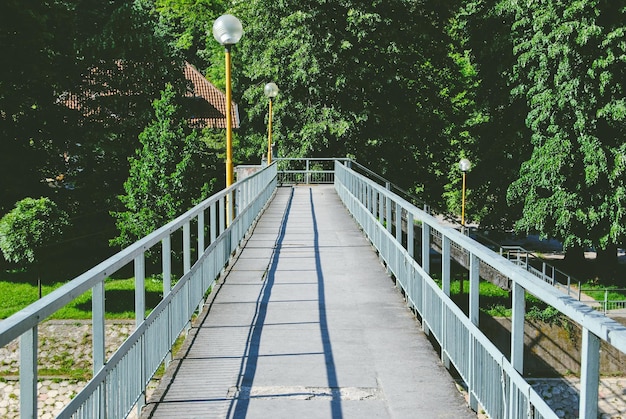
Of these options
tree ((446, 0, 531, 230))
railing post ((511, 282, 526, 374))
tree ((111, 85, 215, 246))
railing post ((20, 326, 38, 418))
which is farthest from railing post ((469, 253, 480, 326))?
tree ((111, 85, 215, 246))

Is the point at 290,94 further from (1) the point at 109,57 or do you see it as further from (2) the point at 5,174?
(2) the point at 5,174

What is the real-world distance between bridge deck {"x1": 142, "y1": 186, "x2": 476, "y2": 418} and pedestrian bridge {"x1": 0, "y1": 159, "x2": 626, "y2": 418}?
0.02 metres

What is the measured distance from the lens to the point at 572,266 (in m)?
35.2

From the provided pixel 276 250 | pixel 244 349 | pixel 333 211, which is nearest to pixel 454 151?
pixel 333 211

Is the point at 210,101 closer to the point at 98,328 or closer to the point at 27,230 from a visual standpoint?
the point at 27,230

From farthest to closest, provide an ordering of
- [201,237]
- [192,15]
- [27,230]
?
[192,15] → [27,230] → [201,237]

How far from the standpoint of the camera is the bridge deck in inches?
232

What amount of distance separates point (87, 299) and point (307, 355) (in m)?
27.9

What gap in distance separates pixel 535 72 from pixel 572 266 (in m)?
10.1

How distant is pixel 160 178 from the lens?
118ft

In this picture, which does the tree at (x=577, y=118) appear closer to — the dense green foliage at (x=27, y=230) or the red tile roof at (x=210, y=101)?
the dense green foliage at (x=27, y=230)

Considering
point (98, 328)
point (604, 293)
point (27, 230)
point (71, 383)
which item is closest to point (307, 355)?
point (98, 328)

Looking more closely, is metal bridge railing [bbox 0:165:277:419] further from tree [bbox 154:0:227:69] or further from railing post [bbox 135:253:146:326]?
tree [bbox 154:0:227:69]

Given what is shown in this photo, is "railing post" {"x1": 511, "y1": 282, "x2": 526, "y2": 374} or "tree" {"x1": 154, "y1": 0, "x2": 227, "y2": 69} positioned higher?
"tree" {"x1": 154, "y1": 0, "x2": 227, "y2": 69}
